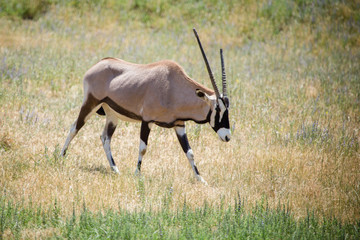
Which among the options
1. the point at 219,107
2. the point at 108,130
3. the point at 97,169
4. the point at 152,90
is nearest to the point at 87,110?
the point at 108,130

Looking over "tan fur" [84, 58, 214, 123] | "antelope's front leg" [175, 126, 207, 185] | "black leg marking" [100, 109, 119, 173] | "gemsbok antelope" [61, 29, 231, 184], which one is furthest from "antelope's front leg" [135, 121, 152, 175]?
"black leg marking" [100, 109, 119, 173]

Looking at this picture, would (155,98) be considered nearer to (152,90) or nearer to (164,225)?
(152,90)

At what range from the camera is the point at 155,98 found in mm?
7105

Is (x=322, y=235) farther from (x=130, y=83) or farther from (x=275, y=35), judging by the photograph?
(x=275, y=35)

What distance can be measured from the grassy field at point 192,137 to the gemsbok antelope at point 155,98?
33.1 inches

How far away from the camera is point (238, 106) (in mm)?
11016

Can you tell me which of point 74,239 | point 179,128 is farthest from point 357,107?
point 74,239

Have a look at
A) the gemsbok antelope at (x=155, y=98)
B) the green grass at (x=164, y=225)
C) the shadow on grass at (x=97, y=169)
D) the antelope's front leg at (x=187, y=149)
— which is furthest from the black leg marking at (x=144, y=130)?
the green grass at (x=164, y=225)

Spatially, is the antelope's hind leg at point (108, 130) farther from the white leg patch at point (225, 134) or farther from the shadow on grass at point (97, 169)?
the white leg patch at point (225, 134)

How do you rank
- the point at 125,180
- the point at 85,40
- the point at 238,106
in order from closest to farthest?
the point at 125,180 < the point at 238,106 < the point at 85,40

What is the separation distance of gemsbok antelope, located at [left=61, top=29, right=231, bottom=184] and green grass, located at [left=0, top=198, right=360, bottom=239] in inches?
63.3

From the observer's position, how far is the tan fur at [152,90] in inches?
278

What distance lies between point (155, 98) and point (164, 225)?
94.7 inches

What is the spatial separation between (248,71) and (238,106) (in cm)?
401
